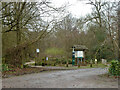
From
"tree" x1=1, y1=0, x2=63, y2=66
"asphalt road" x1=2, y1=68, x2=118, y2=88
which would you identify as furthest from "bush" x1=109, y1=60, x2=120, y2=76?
"tree" x1=1, y1=0, x2=63, y2=66

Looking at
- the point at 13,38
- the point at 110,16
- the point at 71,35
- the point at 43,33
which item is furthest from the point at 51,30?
the point at 71,35

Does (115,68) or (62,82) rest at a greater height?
(115,68)

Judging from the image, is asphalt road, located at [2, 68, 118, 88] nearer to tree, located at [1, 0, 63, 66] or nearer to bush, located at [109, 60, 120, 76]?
bush, located at [109, 60, 120, 76]

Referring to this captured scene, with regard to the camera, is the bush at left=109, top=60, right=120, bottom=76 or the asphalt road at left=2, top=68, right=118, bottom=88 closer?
the asphalt road at left=2, top=68, right=118, bottom=88

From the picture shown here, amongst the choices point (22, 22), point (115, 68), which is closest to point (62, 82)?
point (115, 68)

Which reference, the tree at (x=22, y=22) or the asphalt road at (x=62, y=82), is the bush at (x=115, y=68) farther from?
the tree at (x=22, y=22)

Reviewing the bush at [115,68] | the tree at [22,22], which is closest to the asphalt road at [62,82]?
the bush at [115,68]

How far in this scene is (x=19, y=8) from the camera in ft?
45.8

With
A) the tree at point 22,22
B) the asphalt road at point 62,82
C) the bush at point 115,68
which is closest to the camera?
the asphalt road at point 62,82

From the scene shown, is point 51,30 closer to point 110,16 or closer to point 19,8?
point 19,8

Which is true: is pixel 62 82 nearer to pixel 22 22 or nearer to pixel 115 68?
pixel 115 68

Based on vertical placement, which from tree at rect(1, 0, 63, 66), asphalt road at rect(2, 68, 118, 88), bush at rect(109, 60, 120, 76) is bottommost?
asphalt road at rect(2, 68, 118, 88)

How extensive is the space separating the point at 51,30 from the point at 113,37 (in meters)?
6.91

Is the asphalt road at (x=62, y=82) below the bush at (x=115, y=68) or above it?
below
